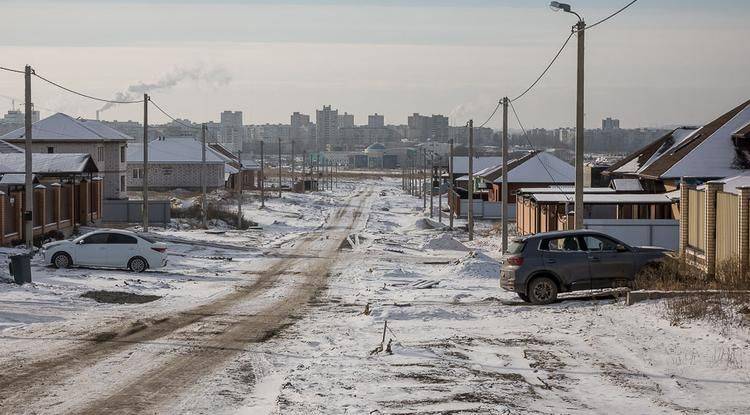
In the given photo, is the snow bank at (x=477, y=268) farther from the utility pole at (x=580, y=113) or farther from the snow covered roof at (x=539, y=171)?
the snow covered roof at (x=539, y=171)

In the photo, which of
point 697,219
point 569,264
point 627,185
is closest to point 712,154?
point 627,185

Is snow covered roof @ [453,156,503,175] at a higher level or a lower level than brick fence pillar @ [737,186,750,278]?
higher

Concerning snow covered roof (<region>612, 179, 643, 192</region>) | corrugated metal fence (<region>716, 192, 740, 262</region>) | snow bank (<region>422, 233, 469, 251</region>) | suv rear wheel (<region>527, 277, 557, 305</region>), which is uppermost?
snow covered roof (<region>612, 179, 643, 192</region>)

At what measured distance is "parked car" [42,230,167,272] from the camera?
32094 mm

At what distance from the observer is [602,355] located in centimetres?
1490

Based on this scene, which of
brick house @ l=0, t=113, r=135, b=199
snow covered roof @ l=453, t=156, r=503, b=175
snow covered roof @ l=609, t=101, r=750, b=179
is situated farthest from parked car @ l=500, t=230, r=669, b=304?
snow covered roof @ l=453, t=156, r=503, b=175

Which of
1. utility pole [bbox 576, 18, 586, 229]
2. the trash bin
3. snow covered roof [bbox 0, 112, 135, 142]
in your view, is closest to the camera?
utility pole [bbox 576, 18, 586, 229]

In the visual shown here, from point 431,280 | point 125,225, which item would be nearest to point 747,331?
point 431,280

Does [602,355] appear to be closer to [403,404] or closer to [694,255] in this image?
[403,404]

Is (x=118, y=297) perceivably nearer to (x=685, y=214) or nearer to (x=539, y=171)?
(x=685, y=214)

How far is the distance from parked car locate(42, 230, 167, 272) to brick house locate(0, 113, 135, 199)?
4072cm

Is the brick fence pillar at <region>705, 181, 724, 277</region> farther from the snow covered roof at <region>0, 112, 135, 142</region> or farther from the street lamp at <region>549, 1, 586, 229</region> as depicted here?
the snow covered roof at <region>0, 112, 135, 142</region>

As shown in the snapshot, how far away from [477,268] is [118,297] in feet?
40.3

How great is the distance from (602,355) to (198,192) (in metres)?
88.8
